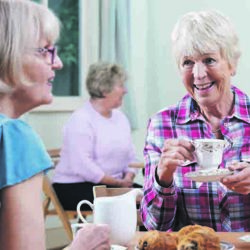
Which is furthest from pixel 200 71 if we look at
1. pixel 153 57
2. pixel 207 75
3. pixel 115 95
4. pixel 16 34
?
pixel 153 57

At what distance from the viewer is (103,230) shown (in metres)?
1.26

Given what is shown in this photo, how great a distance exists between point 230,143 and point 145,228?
15.2 inches

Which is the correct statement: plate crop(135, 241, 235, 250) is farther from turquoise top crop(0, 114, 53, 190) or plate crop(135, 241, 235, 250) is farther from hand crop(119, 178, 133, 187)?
hand crop(119, 178, 133, 187)

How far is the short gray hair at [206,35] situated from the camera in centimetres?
179

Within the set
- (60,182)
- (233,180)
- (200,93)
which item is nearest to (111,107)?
(60,182)

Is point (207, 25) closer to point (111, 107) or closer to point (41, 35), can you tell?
point (41, 35)

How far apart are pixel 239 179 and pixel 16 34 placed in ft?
2.44

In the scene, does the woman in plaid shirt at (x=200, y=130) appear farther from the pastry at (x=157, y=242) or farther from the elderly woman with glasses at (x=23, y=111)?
the elderly woman with glasses at (x=23, y=111)

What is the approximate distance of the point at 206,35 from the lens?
1784mm

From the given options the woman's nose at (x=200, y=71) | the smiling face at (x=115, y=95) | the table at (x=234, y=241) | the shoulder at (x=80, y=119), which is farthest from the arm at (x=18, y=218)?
the smiling face at (x=115, y=95)

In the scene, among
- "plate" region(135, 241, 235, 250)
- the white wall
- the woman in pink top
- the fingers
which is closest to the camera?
"plate" region(135, 241, 235, 250)

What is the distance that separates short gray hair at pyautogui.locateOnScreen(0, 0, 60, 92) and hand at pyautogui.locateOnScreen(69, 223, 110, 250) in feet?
1.15

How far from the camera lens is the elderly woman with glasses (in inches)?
40.8

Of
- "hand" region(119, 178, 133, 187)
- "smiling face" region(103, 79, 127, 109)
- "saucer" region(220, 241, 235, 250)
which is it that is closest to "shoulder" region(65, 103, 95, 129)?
"smiling face" region(103, 79, 127, 109)
